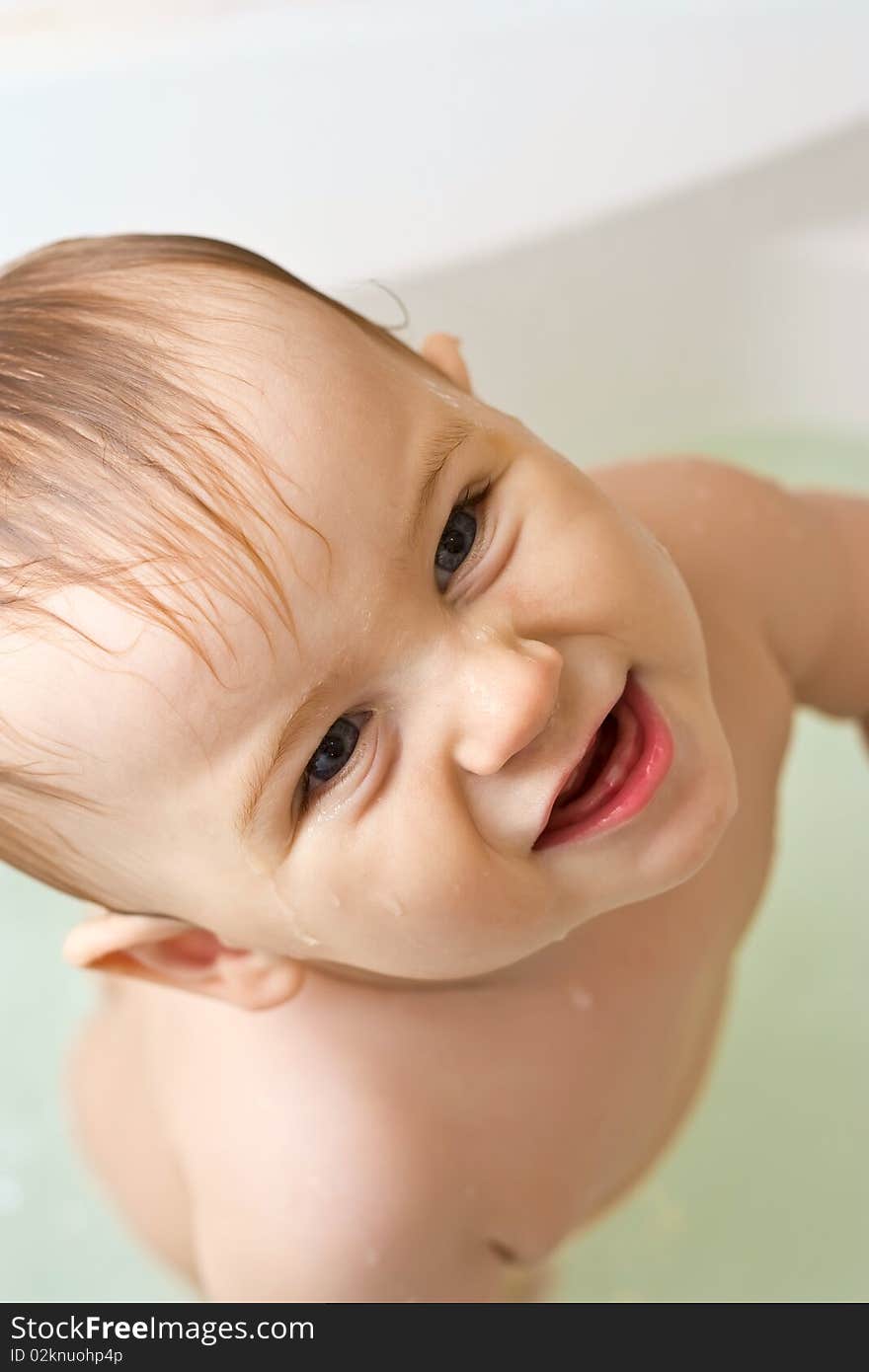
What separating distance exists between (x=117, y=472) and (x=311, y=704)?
0.48 feet

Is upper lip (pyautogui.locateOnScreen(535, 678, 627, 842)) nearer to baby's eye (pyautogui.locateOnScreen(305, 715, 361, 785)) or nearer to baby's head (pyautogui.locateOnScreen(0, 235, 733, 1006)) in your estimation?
baby's head (pyautogui.locateOnScreen(0, 235, 733, 1006))

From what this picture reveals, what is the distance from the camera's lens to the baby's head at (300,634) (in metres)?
0.72

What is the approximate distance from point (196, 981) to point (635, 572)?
37cm

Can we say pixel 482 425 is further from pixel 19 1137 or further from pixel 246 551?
pixel 19 1137

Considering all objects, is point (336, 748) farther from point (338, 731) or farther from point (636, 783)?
point (636, 783)

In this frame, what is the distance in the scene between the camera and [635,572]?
2.70 feet

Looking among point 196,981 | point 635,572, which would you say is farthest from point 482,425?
point 196,981

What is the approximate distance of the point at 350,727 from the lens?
30.5 inches

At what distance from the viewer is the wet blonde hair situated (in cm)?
72

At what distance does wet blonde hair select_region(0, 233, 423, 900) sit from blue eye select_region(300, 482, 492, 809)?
0.24 ft

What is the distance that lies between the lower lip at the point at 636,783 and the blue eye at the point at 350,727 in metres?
0.12

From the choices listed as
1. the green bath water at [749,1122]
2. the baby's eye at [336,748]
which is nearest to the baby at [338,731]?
the baby's eye at [336,748]

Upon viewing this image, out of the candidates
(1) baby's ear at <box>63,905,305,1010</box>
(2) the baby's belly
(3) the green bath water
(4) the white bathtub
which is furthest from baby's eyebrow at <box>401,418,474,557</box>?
(3) the green bath water
